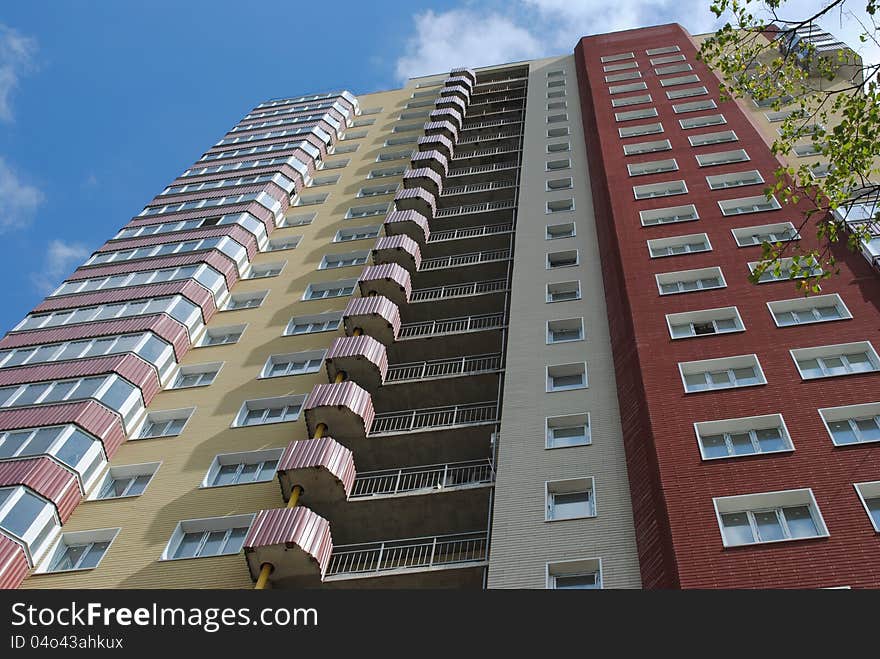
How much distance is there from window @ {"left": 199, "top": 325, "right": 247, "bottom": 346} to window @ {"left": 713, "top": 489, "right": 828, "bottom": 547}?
23.7 metres

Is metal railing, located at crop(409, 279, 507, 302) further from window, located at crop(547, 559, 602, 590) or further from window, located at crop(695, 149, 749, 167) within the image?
window, located at crop(547, 559, 602, 590)

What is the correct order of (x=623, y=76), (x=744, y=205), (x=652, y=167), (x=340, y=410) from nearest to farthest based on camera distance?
(x=340, y=410), (x=744, y=205), (x=652, y=167), (x=623, y=76)

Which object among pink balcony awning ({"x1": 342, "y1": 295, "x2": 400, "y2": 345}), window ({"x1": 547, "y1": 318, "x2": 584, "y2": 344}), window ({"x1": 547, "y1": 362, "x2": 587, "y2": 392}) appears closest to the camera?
window ({"x1": 547, "y1": 362, "x2": 587, "y2": 392})

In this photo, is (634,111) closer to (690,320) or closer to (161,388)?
(690,320)

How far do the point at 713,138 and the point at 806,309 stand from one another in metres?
16.5

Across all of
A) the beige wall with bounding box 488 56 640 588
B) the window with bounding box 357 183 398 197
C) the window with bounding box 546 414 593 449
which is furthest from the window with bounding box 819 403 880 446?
the window with bounding box 357 183 398 197

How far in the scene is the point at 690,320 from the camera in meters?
28.8

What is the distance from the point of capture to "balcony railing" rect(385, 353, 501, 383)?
3269 cm

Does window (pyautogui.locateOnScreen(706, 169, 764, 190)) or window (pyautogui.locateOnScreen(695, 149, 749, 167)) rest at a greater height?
window (pyautogui.locateOnScreen(695, 149, 749, 167))

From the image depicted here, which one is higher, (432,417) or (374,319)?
(374,319)

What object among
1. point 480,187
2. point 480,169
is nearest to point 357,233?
point 480,187

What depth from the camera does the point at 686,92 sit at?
4969 centimetres

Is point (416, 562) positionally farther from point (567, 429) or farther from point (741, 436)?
point (741, 436)

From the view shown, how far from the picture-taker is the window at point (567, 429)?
26.6 m
